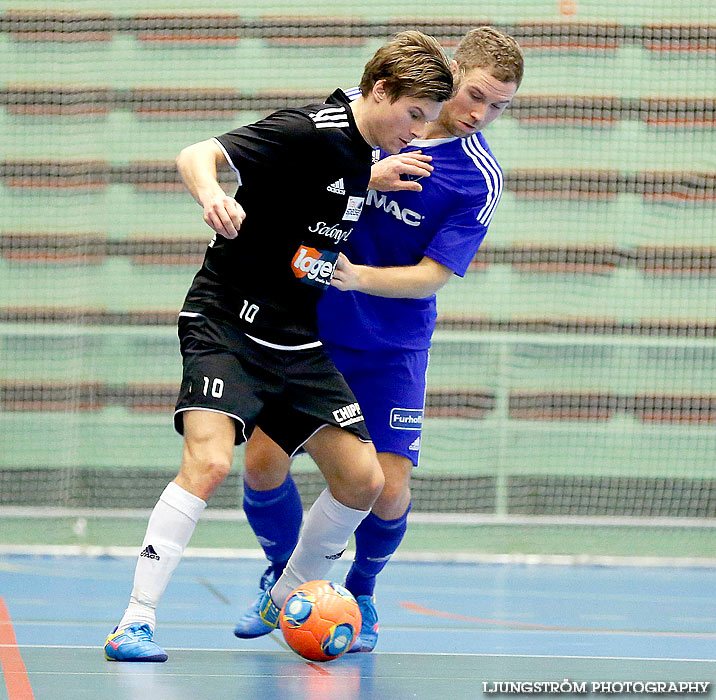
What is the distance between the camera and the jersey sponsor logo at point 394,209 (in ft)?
10.4

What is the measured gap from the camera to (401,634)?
11.4 feet

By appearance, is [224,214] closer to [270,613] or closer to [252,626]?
[270,613]

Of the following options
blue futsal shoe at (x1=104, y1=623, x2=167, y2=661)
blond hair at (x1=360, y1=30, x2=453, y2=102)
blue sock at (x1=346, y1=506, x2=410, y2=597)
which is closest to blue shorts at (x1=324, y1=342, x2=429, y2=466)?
blue sock at (x1=346, y1=506, x2=410, y2=597)

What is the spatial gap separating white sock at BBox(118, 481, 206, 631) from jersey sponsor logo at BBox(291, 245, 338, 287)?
605mm

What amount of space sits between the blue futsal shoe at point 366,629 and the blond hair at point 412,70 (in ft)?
4.76

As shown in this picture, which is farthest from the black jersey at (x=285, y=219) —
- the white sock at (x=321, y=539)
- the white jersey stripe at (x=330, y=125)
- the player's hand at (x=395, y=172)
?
the white sock at (x=321, y=539)

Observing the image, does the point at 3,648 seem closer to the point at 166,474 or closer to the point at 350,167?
the point at 350,167

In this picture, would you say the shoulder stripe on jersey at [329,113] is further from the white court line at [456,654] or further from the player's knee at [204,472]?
the white court line at [456,654]

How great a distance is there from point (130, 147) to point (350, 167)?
144 inches

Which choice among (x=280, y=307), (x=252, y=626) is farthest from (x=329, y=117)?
(x=252, y=626)

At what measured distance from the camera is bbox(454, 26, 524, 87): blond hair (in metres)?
3.04

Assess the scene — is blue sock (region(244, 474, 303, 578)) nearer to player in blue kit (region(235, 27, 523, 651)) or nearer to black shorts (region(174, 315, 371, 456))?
player in blue kit (region(235, 27, 523, 651))

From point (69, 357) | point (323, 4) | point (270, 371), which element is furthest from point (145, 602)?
point (323, 4)

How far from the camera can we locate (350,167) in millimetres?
2730
